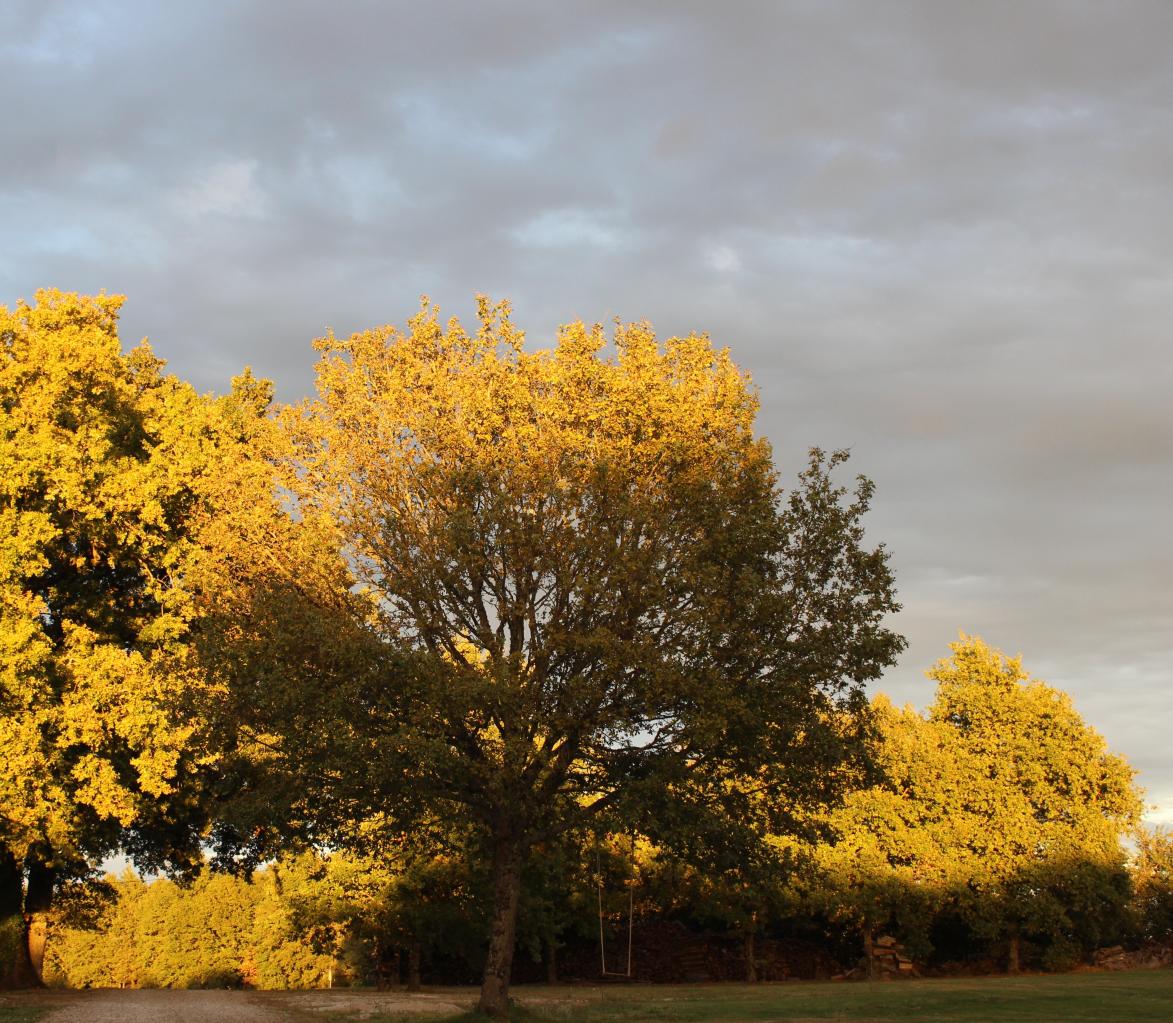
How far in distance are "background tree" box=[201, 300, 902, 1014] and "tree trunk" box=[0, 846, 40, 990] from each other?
51.4 ft

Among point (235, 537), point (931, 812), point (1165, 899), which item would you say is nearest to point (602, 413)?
point (235, 537)

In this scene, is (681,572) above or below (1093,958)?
above

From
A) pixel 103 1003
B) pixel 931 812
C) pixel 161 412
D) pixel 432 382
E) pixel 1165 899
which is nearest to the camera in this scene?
pixel 432 382

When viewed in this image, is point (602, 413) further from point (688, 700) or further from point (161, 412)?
point (161, 412)

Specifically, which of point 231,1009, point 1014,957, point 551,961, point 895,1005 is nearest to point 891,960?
point 1014,957

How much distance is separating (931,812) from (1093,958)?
11.9 meters

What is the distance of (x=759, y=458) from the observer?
27.4 m

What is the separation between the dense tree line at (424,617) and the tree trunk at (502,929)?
0.25 ft

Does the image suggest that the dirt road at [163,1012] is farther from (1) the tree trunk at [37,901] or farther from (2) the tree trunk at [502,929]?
(1) the tree trunk at [37,901]

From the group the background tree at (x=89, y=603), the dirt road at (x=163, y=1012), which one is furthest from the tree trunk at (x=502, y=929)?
the background tree at (x=89, y=603)

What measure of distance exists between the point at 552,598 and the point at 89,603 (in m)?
18.2

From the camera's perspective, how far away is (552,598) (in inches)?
1016

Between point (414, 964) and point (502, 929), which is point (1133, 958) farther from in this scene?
point (502, 929)

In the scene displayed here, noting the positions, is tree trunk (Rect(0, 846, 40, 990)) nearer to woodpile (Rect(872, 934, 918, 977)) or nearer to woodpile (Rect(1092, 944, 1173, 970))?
woodpile (Rect(872, 934, 918, 977))
